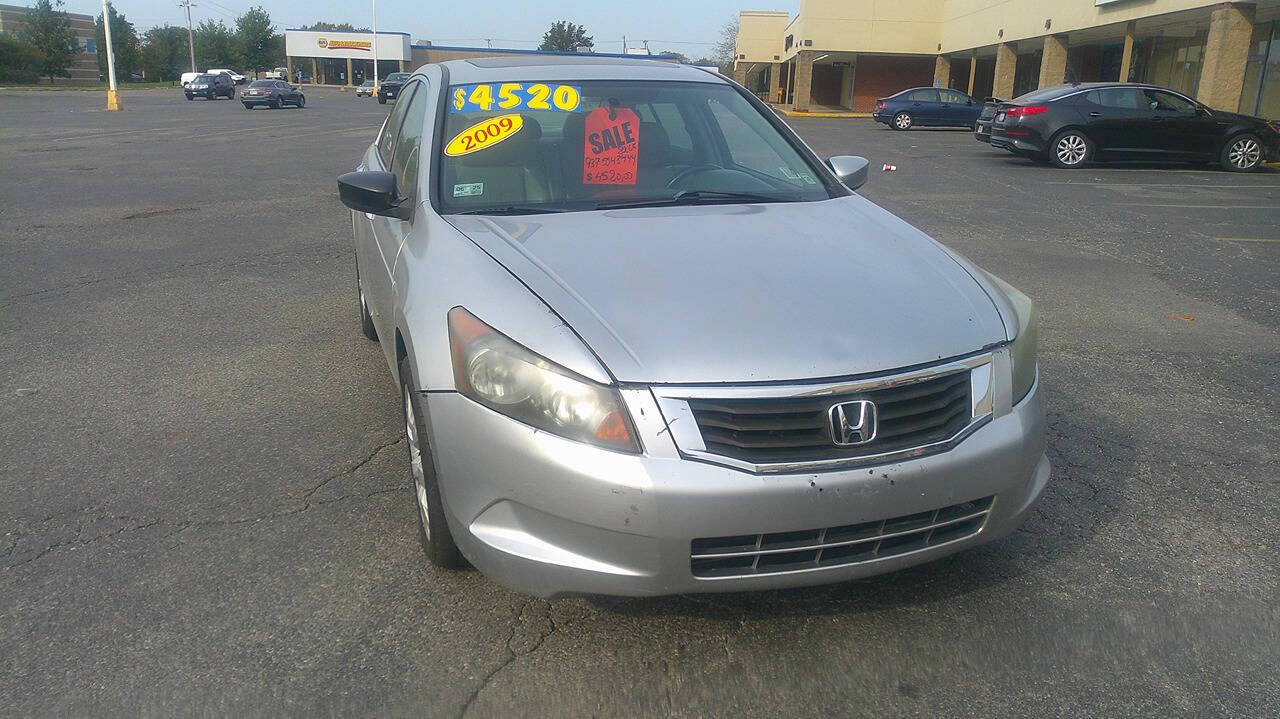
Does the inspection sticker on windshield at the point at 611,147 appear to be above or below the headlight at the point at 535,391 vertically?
above

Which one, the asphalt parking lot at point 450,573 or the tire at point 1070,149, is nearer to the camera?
the asphalt parking lot at point 450,573

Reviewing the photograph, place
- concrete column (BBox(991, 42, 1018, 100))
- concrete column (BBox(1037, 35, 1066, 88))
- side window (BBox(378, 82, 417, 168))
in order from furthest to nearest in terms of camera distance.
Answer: concrete column (BBox(991, 42, 1018, 100)), concrete column (BBox(1037, 35, 1066, 88)), side window (BBox(378, 82, 417, 168))

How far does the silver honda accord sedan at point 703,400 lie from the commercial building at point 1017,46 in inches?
861

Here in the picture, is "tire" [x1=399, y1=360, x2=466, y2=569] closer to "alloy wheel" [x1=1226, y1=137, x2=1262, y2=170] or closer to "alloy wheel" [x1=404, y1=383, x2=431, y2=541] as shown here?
"alloy wheel" [x1=404, y1=383, x2=431, y2=541]

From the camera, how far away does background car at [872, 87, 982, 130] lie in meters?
31.1

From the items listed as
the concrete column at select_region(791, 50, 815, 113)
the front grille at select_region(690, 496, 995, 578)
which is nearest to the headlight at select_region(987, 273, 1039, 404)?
the front grille at select_region(690, 496, 995, 578)

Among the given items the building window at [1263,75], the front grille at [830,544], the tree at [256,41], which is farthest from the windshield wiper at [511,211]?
the tree at [256,41]

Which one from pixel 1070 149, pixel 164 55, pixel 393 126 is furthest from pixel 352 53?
pixel 393 126

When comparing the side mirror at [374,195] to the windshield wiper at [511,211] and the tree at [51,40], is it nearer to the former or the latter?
the windshield wiper at [511,211]

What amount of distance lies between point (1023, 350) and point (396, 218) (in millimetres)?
2257

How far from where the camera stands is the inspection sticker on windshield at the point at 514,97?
3.97 meters

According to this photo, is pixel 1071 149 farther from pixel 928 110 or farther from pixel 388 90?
pixel 928 110

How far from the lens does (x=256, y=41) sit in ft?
371

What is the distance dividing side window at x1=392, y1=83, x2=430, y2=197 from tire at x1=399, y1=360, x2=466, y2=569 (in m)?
0.97
